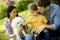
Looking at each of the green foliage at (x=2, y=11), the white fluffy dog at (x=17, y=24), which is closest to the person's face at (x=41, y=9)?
the white fluffy dog at (x=17, y=24)

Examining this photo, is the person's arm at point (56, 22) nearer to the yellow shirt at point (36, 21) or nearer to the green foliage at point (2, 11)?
the yellow shirt at point (36, 21)

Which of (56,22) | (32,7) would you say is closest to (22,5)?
(32,7)

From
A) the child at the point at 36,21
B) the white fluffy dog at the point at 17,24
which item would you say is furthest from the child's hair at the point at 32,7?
the white fluffy dog at the point at 17,24

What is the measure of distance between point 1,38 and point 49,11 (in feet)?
1.51

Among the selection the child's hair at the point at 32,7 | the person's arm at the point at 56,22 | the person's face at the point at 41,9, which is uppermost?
the child's hair at the point at 32,7

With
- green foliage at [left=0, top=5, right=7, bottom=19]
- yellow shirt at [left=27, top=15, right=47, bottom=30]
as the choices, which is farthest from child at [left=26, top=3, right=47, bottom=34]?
green foliage at [left=0, top=5, right=7, bottom=19]

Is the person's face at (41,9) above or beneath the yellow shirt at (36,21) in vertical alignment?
above

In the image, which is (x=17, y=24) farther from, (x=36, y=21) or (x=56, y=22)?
(x=56, y=22)

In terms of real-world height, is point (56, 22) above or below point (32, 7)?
below

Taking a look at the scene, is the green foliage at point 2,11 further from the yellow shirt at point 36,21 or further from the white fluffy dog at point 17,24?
the yellow shirt at point 36,21

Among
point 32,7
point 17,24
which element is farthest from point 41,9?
point 17,24

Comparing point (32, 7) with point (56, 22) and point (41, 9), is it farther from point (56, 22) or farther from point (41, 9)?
point (56, 22)

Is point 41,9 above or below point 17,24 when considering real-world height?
above

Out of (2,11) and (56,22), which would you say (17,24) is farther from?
(56,22)
